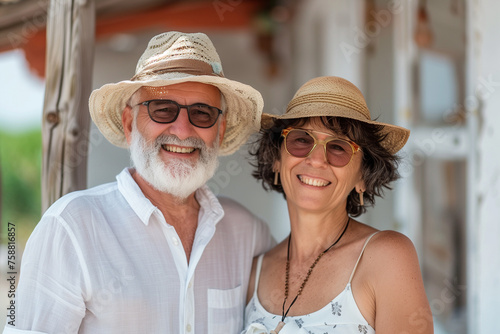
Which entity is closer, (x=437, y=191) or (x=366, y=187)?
(x=366, y=187)

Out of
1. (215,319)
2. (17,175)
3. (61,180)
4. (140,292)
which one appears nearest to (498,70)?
(215,319)

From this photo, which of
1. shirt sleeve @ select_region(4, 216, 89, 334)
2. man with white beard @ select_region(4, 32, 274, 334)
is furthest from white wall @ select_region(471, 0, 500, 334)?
shirt sleeve @ select_region(4, 216, 89, 334)

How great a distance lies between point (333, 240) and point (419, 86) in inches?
92.3

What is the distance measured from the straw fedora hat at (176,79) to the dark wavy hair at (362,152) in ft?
0.39

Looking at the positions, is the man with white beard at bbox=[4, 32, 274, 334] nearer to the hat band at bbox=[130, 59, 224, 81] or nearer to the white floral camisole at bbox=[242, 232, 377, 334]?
the hat band at bbox=[130, 59, 224, 81]

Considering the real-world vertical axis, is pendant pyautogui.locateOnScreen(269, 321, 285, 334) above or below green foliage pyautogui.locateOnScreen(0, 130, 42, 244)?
below

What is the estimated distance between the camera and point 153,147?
7.33ft

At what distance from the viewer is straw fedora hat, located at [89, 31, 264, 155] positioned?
7.16 feet

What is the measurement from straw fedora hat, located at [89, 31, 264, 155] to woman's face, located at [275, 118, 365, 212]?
36 centimetres

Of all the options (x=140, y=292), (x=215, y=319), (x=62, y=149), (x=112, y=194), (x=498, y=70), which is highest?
(x=498, y=70)

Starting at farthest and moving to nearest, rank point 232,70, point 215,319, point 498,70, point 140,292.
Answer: point 232,70 → point 498,70 → point 215,319 → point 140,292

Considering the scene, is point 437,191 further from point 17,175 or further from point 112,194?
point 17,175

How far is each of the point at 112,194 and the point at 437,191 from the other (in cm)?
283

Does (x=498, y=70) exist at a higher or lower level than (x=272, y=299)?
higher
